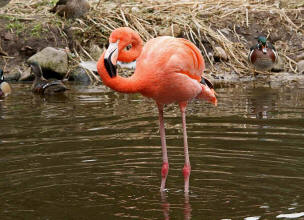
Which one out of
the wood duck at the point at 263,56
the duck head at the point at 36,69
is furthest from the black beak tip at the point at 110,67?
the wood duck at the point at 263,56

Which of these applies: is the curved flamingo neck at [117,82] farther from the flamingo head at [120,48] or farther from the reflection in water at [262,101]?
the reflection in water at [262,101]

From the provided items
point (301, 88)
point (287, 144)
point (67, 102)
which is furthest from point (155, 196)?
point (301, 88)

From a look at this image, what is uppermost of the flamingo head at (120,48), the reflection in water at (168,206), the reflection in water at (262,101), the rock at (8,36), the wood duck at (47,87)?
the rock at (8,36)

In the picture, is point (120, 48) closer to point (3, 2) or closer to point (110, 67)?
point (110, 67)

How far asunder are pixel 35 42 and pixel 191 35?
3469mm

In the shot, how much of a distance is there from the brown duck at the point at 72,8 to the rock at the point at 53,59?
122 centimetres

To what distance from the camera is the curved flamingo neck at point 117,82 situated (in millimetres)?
4418

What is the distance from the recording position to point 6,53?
13.6 metres

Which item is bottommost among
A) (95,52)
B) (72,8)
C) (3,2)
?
(95,52)

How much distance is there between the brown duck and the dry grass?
164 millimetres

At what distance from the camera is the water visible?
15.7 ft

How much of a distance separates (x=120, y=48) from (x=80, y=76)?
8.55 meters

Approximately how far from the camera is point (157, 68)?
4844mm

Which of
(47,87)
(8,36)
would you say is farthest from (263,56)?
(8,36)
